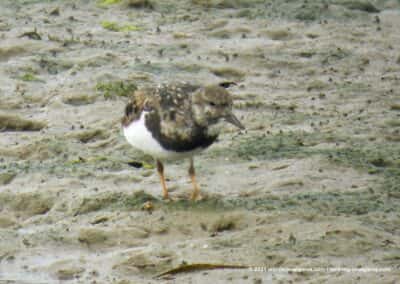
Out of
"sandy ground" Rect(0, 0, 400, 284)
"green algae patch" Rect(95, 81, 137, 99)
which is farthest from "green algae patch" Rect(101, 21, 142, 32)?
"green algae patch" Rect(95, 81, 137, 99)

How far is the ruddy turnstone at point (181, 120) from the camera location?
27.2ft

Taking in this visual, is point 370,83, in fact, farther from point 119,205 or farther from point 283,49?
point 119,205

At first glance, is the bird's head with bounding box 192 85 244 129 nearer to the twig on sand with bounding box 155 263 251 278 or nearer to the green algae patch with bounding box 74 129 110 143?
the twig on sand with bounding box 155 263 251 278

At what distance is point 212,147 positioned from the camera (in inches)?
378

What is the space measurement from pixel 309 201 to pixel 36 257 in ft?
6.41

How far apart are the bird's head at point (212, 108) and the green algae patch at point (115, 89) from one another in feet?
8.44

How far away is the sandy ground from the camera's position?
7.66 meters

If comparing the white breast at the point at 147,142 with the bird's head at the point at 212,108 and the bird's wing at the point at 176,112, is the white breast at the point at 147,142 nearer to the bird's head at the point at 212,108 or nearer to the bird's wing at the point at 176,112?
the bird's wing at the point at 176,112

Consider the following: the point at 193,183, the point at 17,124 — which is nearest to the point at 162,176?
the point at 193,183

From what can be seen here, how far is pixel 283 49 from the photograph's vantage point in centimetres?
1202

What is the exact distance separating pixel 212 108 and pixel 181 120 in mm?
234

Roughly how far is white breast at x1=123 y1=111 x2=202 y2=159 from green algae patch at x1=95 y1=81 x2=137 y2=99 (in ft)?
7.39

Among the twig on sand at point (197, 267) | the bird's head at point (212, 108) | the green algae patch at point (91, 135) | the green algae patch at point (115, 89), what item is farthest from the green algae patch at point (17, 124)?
the twig on sand at point (197, 267)

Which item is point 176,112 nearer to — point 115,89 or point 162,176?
point 162,176
